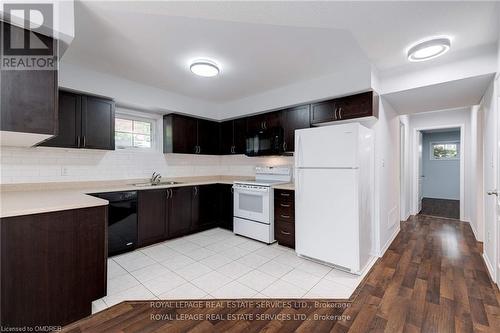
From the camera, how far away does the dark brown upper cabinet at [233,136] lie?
4.29 metres

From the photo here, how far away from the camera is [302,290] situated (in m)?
2.18

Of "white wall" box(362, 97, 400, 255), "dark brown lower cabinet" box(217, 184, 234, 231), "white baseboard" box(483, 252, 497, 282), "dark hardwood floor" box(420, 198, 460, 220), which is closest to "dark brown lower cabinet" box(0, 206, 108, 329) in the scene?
"dark brown lower cabinet" box(217, 184, 234, 231)

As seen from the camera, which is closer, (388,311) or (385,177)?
(388,311)

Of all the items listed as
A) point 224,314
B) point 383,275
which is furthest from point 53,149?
point 383,275

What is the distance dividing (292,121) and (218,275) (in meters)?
2.45

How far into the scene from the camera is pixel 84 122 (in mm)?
2902

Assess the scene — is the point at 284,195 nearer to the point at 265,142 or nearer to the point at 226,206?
the point at 265,142

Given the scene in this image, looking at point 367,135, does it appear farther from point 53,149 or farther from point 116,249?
point 53,149

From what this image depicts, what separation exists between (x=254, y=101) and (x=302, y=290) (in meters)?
3.06

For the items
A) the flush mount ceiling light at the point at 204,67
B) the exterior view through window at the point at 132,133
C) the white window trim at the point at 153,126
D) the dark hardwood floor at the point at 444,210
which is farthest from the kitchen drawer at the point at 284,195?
the dark hardwood floor at the point at 444,210

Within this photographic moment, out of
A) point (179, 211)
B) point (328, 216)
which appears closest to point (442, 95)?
point (328, 216)

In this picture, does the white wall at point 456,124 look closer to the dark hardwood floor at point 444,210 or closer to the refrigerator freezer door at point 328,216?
the dark hardwood floor at point 444,210

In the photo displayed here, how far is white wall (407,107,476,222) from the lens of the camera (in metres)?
4.53

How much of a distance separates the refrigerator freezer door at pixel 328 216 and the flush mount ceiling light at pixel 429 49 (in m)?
1.37
